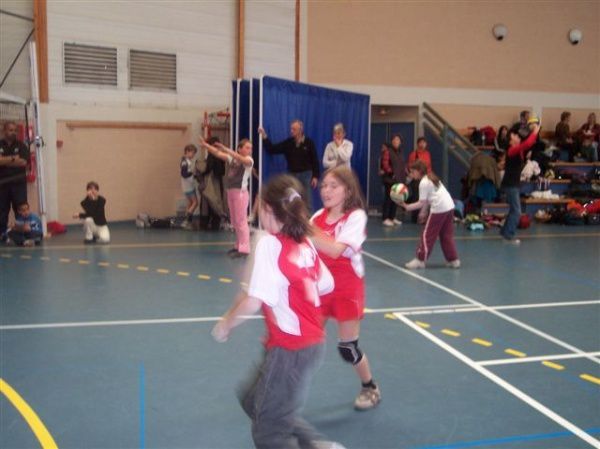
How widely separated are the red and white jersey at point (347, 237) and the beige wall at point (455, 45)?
38.6 feet

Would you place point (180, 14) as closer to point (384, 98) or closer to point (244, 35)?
point (244, 35)

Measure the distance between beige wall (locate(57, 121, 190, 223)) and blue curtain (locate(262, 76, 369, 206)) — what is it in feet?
8.63

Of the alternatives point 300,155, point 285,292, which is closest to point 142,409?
point 285,292

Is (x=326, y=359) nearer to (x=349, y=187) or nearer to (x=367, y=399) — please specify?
(x=367, y=399)

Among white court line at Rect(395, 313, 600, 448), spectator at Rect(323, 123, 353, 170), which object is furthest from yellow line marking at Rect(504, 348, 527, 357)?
spectator at Rect(323, 123, 353, 170)

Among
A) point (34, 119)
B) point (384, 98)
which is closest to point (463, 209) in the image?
point (384, 98)

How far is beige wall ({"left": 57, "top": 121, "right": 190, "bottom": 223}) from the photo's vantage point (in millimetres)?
13102

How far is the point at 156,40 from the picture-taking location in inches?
540

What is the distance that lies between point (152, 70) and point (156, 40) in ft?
1.98

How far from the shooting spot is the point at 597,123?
58.2 ft

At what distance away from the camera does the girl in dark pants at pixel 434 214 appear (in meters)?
8.41

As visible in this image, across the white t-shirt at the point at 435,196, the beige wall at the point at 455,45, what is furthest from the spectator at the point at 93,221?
the beige wall at the point at 455,45

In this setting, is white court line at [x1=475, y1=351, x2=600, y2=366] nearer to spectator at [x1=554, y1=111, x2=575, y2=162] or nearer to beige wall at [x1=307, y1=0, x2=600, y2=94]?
beige wall at [x1=307, y1=0, x2=600, y2=94]

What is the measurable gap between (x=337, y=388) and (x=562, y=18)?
51.0ft
